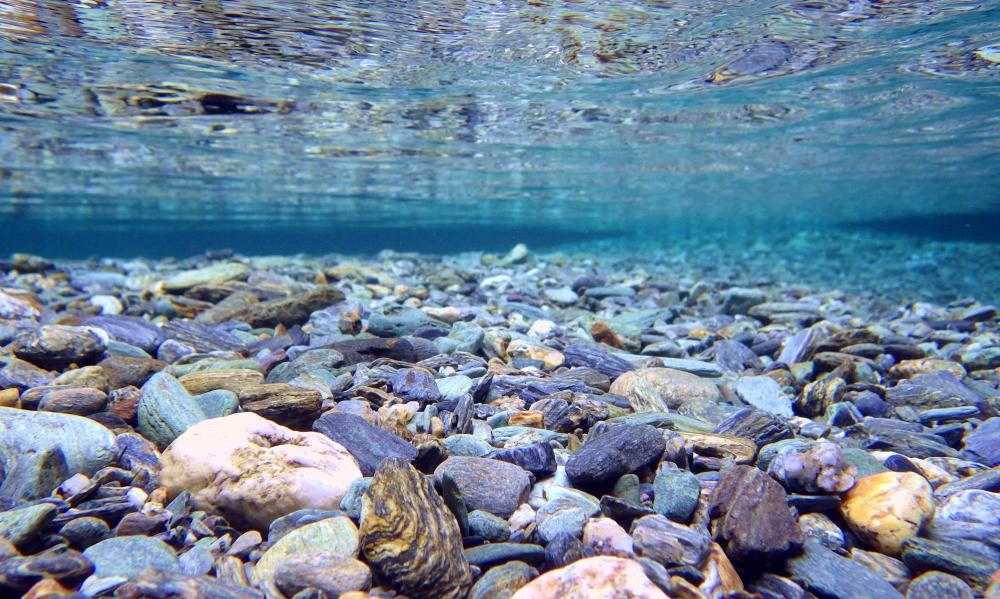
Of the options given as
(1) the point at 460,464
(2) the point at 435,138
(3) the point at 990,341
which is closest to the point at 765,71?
(3) the point at 990,341

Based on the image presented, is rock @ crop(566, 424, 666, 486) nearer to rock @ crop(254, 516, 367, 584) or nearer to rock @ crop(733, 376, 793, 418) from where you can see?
rock @ crop(254, 516, 367, 584)

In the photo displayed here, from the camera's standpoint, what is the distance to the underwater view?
7.71ft

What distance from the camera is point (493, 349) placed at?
551cm

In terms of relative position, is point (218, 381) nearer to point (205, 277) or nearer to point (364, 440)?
point (364, 440)

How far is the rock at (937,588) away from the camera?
7.47 feet

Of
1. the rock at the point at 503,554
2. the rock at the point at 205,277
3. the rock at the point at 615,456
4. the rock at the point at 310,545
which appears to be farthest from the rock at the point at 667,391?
the rock at the point at 205,277

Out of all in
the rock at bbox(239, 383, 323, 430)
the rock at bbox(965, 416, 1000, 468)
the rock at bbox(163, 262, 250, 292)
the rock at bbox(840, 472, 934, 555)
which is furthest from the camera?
the rock at bbox(163, 262, 250, 292)

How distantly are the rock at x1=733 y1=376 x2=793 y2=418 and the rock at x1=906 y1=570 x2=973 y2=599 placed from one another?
7.49ft

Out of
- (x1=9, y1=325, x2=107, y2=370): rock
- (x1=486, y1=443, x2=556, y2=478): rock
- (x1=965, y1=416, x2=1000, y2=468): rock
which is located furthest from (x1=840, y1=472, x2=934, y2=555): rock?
(x1=9, y1=325, x2=107, y2=370): rock

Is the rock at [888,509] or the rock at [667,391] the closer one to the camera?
the rock at [888,509]

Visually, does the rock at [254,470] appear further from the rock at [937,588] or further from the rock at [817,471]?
the rock at [937,588]

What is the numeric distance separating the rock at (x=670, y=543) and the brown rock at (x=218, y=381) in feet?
9.53

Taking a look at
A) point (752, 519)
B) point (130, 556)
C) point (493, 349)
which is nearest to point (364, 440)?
point (130, 556)

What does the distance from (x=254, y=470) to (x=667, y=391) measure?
3463 millimetres
